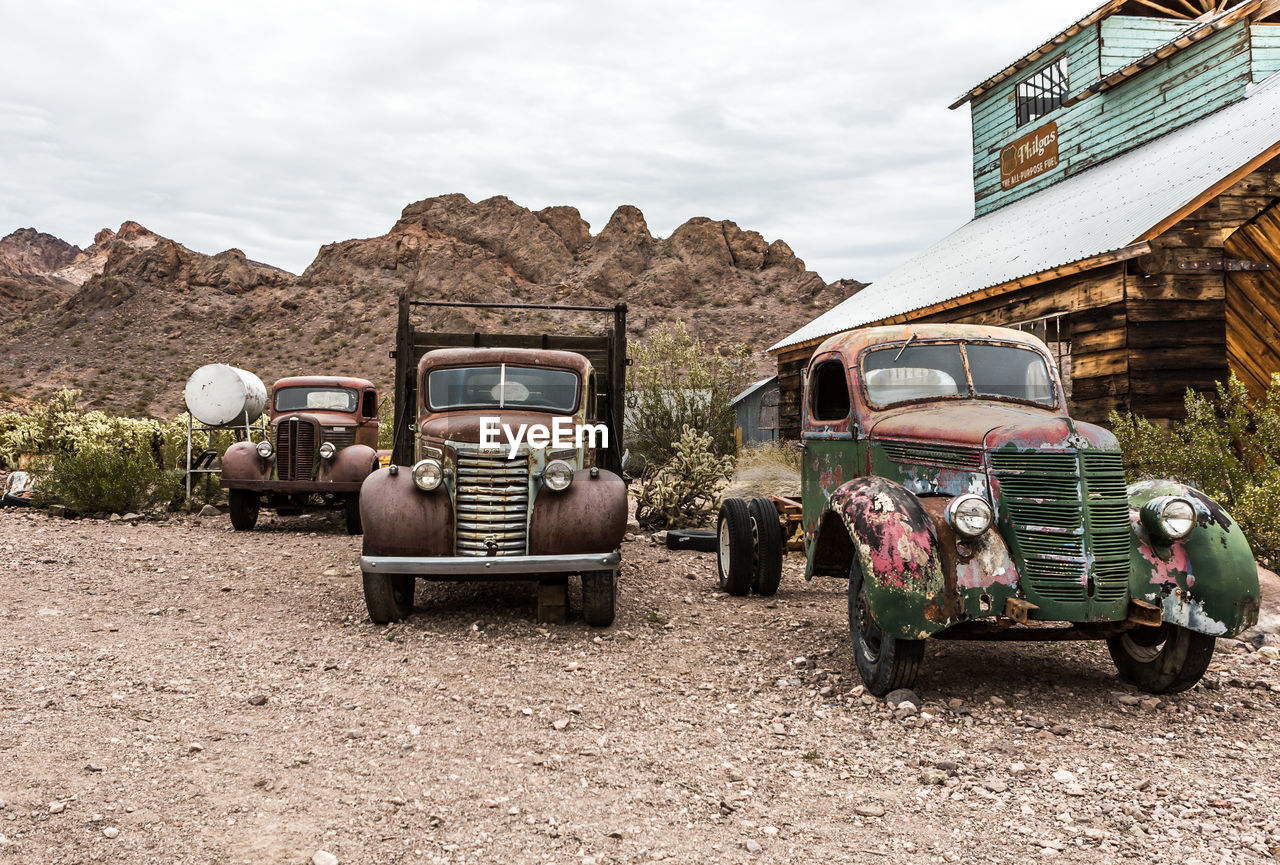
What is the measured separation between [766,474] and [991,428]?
9770mm

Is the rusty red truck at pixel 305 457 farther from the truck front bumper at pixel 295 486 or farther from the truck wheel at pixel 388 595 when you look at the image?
the truck wheel at pixel 388 595

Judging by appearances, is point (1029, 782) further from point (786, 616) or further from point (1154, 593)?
point (786, 616)

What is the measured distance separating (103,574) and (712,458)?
7049mm

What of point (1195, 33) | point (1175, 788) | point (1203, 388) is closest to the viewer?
point (1175, 788)

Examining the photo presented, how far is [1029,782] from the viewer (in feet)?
12.1

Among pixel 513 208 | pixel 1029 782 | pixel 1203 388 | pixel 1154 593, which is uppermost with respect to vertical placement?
pixel 513 208

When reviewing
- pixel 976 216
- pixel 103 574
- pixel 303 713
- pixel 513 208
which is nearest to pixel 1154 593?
pixel 303 713

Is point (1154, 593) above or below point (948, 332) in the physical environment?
below

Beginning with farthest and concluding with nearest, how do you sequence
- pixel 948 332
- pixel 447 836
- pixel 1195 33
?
pixel 1195 33, pixel 948 332, pixel 447 836

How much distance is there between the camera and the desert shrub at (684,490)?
11.6 m

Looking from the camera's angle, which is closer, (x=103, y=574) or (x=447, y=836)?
(x=447, y=836)

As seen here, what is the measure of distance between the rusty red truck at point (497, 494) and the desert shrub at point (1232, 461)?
4.67 m

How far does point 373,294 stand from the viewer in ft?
197

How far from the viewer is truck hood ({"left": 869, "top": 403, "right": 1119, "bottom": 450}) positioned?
177 inches
